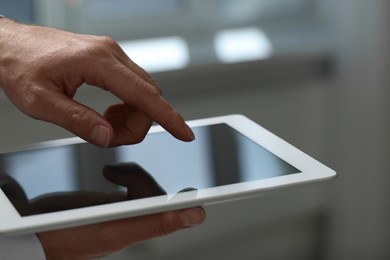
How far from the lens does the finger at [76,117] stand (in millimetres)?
798

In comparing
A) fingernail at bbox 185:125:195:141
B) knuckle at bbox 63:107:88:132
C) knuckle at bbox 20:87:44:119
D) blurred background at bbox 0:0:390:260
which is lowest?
blurred background at bbox 0:0:390:260

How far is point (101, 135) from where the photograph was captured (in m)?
0.80

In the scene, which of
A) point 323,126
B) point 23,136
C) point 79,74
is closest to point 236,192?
point 79,74

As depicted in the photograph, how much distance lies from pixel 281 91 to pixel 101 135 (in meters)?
1.36

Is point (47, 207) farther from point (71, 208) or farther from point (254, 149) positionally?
point (254, 149)

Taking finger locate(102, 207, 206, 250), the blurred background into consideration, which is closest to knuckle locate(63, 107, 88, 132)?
finger locate(102, 207, 206, 250)

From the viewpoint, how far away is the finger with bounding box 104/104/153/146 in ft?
2.82

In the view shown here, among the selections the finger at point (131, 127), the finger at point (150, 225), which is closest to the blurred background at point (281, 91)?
the finger at point (131, 127)

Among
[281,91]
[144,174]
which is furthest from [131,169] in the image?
[281,91]

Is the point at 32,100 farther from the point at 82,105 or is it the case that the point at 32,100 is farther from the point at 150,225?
the point at 150,225

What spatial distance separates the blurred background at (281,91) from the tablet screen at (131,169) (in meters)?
1.11

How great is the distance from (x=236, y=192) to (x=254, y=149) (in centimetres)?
13

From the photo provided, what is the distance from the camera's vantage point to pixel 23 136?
183cm

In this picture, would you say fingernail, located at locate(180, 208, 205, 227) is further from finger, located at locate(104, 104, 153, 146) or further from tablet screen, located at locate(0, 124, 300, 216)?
finger, located at locate(104, 104, 153, 146)
